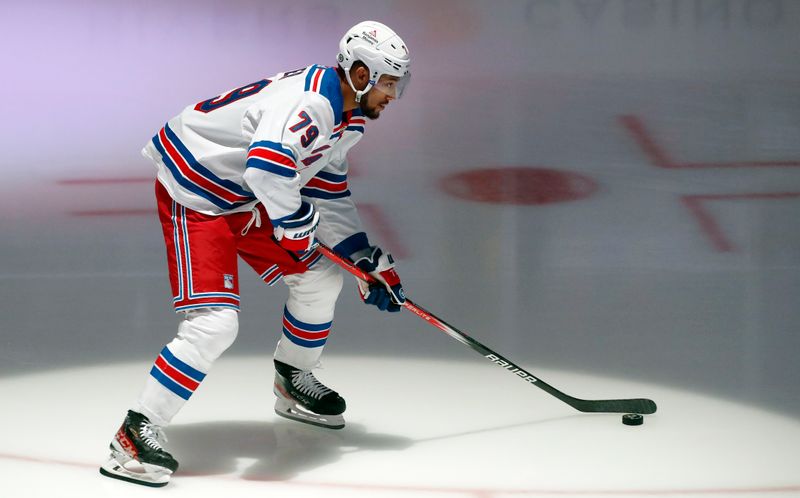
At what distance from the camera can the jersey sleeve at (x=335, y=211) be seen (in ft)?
10.4

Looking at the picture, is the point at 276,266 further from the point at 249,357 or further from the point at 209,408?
the point at 249,357

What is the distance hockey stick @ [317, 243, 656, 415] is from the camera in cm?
315

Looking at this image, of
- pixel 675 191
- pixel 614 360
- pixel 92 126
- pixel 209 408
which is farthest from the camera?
pixel 92 126

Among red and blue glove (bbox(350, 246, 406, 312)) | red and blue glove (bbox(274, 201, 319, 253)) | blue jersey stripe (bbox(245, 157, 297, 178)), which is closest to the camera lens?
blue jersey stripe (bbox(245, 157, 297, 178))

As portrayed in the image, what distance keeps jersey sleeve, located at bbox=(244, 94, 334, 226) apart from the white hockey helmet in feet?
0.46

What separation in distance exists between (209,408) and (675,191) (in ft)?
10.2

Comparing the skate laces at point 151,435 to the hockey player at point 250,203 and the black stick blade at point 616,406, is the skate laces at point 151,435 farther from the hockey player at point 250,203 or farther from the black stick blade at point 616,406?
the black stick blade at point 616,406

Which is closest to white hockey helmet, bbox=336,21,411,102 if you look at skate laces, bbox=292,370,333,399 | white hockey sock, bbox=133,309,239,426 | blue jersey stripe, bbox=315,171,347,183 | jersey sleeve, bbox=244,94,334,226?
jersey sleeve, bbox=244,94,334,226

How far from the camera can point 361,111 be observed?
9.45 ft

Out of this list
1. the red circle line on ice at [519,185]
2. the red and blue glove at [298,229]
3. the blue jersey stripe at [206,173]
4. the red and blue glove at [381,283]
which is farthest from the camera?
the red circle line on ice at [519,185]

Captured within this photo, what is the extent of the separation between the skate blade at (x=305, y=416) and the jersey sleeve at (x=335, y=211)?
468 millimetres

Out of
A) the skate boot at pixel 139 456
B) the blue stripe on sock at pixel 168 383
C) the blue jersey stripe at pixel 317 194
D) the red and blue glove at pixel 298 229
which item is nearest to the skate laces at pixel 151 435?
the skate boot at pixel 139 456

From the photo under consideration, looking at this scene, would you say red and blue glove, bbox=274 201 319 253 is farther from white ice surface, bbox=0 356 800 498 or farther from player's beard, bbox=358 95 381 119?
white ice surface, bbox=0 356 800 498

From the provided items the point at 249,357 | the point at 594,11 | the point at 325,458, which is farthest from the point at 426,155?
the point at 325,458
